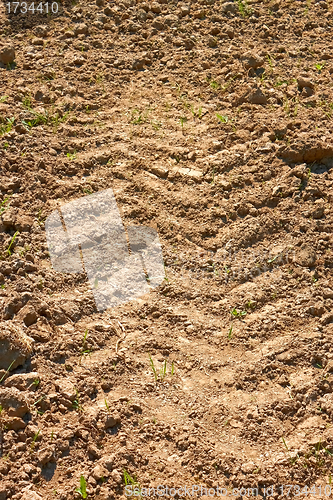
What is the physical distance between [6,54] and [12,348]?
8.13 feet

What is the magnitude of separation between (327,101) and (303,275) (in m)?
1.47

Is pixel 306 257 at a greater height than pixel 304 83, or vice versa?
pixel 304 83

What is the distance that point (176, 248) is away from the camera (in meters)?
3.16

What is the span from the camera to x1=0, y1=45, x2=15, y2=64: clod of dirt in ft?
12.9

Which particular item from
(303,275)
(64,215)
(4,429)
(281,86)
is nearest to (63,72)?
(64,215)

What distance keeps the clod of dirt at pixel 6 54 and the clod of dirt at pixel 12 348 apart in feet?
7.62

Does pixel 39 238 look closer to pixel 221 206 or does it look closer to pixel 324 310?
pixel 221 206

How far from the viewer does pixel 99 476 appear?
2.27 metres

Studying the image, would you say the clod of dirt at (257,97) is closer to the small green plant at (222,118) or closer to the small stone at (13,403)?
the small green plant at (222,118)

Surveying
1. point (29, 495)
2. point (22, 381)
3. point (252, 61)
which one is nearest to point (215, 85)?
point (252, 61)

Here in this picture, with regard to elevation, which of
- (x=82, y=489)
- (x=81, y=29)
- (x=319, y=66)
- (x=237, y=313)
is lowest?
(x=82, y=489)

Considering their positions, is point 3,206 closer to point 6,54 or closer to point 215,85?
point 6,54

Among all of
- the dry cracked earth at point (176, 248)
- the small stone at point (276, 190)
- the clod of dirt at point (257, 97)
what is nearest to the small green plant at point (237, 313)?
the dry cracked earth at point (176, 248)

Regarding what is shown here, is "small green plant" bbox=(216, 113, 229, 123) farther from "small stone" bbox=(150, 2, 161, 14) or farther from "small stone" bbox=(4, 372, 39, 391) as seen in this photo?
"small stone" bbox=(4, 372, 39, 391)
